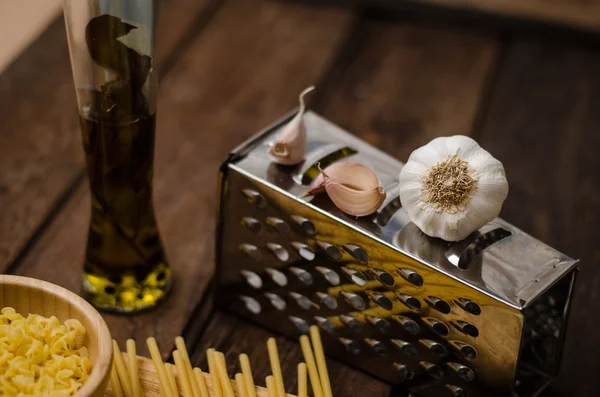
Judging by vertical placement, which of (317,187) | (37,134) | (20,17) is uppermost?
(317,187)

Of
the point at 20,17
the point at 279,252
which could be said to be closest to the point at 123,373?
the point at 279,252

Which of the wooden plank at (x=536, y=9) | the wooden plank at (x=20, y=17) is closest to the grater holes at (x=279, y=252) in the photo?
the wooden plank at (x=536, y=9)

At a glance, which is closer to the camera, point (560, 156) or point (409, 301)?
point (409, 301)

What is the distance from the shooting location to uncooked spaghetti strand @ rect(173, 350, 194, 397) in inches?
34.0

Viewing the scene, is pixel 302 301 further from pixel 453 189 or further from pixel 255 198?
pixel 453 189

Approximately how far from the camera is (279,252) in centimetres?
97

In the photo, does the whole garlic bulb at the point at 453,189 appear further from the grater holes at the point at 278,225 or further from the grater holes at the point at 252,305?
the grater holes at the point at 252,305

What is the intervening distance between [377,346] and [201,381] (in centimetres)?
20

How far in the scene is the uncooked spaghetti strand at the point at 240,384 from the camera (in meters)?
0.87

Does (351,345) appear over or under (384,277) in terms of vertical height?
under

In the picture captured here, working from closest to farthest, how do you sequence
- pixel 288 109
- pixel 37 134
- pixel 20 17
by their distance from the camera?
pixel 37 134
pixel 288 109
pixel 20 17

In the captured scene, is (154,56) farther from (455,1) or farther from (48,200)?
(455,1)

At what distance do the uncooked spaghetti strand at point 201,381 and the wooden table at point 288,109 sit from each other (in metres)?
0.08

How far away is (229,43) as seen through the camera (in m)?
1.57
